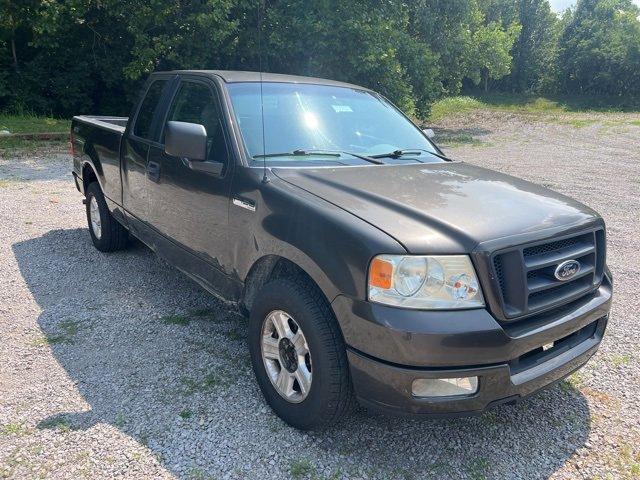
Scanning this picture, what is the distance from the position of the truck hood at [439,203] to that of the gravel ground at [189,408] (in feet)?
3.78

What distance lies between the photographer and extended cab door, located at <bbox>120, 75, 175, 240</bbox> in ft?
14.3

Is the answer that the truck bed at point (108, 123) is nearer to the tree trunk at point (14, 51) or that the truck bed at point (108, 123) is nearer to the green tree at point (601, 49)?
the tree trunk at point (14, 51)

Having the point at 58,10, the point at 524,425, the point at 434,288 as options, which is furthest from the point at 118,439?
the point at 58,10

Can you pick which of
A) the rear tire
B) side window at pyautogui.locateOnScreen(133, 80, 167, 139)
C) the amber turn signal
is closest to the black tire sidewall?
the rear tire

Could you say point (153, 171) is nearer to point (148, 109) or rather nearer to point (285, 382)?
point (148, 109)

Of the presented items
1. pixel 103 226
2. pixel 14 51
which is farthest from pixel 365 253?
pixel 14 51

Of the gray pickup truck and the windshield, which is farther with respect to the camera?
the windshield

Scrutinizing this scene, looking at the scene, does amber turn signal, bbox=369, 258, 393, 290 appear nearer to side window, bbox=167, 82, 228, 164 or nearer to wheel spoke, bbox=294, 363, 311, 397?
wheel spoke, bbox=294, 363, 311, 397

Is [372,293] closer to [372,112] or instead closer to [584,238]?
[584,238]

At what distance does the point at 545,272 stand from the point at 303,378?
1.32m

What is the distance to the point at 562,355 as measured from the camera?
8.80 feet

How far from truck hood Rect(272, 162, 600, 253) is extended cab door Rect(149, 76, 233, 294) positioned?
1.69ft

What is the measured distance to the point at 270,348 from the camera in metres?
2.95

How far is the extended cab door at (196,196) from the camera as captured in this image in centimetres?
337
